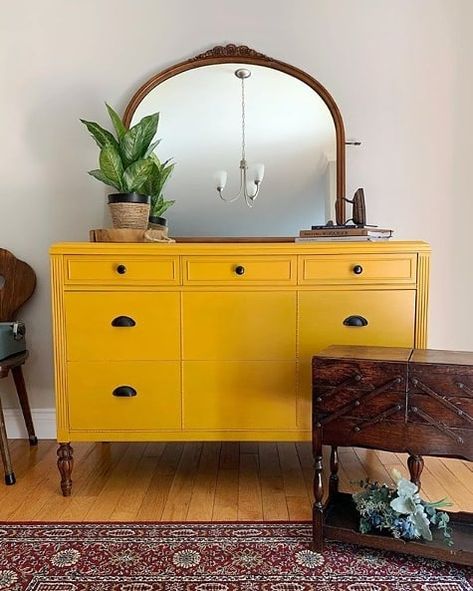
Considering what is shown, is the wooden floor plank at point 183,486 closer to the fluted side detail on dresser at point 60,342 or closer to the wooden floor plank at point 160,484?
the wooden floor plank at point 160,484

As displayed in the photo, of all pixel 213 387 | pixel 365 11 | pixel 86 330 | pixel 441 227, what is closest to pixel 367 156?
pixel 441 227

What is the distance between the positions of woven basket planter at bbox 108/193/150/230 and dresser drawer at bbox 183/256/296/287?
0.94 ft

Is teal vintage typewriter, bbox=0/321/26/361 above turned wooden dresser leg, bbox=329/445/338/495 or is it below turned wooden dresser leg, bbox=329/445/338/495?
above

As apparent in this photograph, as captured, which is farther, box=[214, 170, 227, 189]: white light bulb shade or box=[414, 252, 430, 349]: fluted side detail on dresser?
box=[214, 170, 227, 189]: white light bulb shade

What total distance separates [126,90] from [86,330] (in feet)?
3.90

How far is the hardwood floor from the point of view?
182 centimetres

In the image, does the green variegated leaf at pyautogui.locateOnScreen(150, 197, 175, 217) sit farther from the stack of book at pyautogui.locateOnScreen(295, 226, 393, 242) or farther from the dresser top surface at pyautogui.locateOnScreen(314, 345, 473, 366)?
the dresser top surface at pyautogui.locateOnScreen(314, 345, 473, 366)

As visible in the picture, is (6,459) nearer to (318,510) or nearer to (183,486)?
(183,486)

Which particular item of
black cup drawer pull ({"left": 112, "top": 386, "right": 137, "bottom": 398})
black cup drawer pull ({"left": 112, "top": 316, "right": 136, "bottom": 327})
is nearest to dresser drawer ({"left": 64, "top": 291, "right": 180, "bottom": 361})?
black cup drawer pull ({"left": 112, "top": 316, "right": 136, "bottom": 327})

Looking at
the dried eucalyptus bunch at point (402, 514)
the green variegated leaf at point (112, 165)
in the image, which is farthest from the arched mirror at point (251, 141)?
the dried eucalyptus bunch at point (402, 514)

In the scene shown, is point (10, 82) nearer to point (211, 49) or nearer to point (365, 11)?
point (211, 49)

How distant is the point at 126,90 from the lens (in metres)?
2.44

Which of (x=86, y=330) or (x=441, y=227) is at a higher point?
(x=441, y=227)

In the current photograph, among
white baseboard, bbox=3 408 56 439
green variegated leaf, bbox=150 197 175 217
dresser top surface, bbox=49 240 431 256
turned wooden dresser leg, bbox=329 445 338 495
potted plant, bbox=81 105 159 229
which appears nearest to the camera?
turned wooden dresser leg, bbox=329 445 338 495
